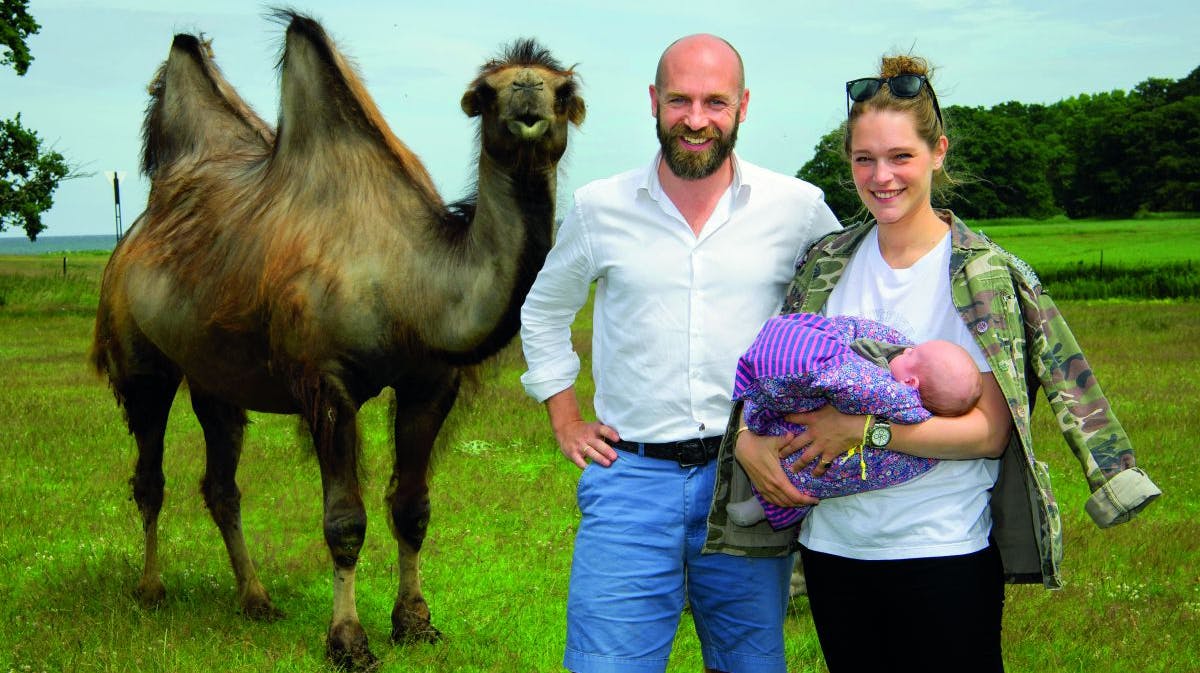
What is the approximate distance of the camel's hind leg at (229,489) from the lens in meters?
6.35

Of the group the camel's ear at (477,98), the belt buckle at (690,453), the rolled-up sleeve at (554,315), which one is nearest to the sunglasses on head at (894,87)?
the rolled-up sleeve at (554,315)

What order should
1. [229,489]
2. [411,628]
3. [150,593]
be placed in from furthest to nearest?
[229,489] < [150,593] < [411,628]

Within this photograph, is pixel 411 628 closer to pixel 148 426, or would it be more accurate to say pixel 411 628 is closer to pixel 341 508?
pixel 341 508

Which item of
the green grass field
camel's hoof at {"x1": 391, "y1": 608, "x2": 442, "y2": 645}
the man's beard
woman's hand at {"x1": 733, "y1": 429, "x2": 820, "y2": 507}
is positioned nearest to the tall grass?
the green grass field

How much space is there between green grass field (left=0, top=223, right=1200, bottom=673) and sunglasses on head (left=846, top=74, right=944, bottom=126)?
1354mm

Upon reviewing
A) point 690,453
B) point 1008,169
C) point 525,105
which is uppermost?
point 1008,169

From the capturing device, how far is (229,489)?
6688 millimetres

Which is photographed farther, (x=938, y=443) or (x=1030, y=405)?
(x=1030, y=405)

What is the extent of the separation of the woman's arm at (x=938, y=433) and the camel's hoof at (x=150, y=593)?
184 inches

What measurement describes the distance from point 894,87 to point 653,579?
1534 mm

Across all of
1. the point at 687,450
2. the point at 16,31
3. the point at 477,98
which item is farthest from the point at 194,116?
the point at 16,31

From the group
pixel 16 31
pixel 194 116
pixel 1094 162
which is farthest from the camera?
pixel 1094 162

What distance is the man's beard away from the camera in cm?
342

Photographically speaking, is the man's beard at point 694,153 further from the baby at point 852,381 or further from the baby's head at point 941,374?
the baby's head at point 941,374
